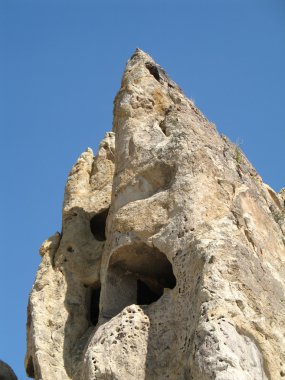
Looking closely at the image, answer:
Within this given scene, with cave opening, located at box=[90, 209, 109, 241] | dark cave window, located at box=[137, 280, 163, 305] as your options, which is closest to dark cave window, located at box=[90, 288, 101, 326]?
dark cave window, located at box=[137, 280, 163, 305]

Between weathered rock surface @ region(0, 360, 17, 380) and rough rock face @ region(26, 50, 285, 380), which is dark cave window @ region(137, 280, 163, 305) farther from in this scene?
weathered rock surface @ region(0, 360, 17, 380)

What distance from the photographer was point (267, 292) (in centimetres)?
941

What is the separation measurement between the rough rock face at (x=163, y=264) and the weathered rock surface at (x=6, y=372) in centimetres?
77

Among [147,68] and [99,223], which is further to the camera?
[99,223]

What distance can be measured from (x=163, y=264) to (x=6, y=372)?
3258 mm

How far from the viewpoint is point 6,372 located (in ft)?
40.8

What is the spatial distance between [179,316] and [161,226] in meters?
1.33

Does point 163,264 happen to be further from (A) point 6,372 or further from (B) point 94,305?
(A) point 6,372

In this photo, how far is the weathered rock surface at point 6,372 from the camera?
486 inches

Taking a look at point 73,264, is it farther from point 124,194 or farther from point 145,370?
point 145,370

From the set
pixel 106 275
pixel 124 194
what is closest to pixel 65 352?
pixel 106 275

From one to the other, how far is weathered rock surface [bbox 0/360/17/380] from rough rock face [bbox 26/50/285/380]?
77 centimetres

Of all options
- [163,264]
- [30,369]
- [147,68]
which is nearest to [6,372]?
[30,369]

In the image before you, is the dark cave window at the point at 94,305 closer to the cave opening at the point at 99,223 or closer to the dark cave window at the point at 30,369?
the dark cave window at the point at 30,369
